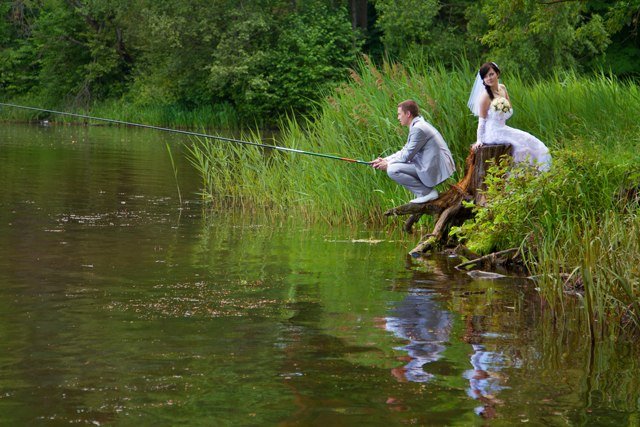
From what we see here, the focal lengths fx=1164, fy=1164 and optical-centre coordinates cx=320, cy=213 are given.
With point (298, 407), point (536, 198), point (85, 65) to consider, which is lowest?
point (298, 407)

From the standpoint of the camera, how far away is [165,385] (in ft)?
19.6

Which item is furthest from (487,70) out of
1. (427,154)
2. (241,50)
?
(241,50)

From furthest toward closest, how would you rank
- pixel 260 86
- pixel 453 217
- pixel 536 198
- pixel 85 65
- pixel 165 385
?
pixel 85 65
pixel 260 86
pixel 453 217
pixel 536 198
pixel 165 385

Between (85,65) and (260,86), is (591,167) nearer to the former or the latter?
(260,86)

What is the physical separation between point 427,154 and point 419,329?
4684 millimetres

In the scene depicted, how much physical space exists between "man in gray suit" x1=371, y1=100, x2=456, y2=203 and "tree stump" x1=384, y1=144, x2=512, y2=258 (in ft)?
0.38

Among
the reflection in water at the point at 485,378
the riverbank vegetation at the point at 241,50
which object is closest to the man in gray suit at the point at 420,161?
the reflection in water at the point at 485,378

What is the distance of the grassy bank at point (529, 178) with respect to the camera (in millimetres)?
8086

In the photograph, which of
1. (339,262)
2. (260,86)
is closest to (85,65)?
(260,86)

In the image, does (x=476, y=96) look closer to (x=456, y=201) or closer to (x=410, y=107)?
(x=410, y=107)

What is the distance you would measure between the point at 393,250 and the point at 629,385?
233 inches

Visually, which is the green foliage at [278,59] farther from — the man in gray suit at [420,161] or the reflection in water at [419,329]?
the reflection in water at [419,329]

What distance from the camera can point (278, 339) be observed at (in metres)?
7.17

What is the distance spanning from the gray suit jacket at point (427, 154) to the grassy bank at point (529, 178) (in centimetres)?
77
